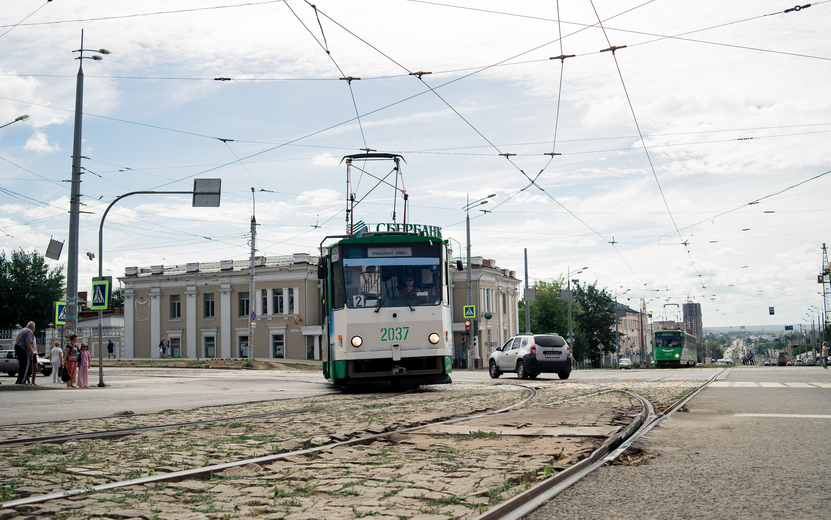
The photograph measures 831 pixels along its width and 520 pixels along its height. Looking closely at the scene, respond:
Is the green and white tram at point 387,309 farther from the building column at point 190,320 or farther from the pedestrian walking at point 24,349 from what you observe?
the building column at point 190,320

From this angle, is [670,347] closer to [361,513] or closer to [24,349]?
[24,349]

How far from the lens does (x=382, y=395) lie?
53.5 ft

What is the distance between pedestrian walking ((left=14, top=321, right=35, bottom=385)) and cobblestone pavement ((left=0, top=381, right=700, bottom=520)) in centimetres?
970

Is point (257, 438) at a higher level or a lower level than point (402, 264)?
lower

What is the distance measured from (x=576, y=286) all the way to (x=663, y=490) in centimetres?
9420

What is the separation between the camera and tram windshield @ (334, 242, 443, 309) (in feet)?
54.1

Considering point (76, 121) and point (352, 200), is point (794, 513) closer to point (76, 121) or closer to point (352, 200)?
point (352, 200)

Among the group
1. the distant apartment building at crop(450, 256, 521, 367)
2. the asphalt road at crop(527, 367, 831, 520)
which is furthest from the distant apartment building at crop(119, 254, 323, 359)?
the asphalt road at crop(527, 367, 831, 520)

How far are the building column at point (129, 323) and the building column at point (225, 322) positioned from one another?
9.02m

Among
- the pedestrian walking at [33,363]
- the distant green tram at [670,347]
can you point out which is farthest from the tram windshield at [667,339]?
the pedestrian walking at [33,363]

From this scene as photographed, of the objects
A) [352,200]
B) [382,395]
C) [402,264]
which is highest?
[352,200]

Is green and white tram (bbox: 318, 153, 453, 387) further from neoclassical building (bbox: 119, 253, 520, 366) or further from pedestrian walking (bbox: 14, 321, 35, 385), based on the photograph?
neoclassical building (bbox: 119, 253, 520, 366)

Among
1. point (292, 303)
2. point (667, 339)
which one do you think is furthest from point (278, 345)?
point (667, 339)

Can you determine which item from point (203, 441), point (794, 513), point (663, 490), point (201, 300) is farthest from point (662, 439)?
point (201, 300)
